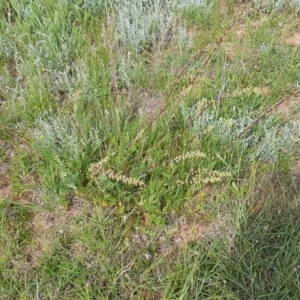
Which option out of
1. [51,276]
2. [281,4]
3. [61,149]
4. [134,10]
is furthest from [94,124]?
[281,4]

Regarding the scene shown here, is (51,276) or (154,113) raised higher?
(154,113)

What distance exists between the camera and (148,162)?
269cm

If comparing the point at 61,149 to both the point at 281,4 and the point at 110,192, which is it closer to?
the point at 110,192

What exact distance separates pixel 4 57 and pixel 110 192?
175 centimetres

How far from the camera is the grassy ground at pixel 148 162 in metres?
2.40

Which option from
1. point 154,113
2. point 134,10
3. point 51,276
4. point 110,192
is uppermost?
point 134,10

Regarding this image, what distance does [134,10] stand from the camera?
3.83 meters

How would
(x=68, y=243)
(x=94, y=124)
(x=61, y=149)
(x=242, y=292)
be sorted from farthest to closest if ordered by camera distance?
(x=94, y=124), (x=61, y=149), (x=68, y=243), (x=242, y=292)

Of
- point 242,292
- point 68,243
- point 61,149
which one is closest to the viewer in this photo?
point 242,292

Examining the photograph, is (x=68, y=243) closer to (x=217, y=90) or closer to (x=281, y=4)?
(x=217, y=90)

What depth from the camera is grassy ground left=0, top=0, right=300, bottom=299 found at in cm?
240

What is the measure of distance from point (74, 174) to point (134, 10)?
6.08 ft

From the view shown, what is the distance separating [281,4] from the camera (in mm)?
3912

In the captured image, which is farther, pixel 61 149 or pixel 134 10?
pixel 134 10
